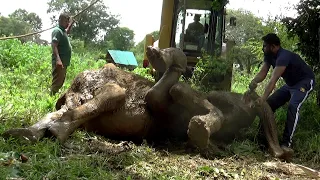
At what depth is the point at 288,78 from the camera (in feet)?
18.5

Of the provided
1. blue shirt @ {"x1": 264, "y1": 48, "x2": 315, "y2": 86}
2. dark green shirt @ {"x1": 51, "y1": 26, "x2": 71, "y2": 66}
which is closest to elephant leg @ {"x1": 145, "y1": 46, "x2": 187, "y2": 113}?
blue shirt @ {"x1": 264, "y1": 48, "x2": 315, "y2": 86}

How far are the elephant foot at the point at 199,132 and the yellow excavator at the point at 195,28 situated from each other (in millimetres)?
5370

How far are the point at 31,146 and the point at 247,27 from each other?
33.9 m

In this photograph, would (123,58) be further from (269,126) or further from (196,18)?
(269,126)

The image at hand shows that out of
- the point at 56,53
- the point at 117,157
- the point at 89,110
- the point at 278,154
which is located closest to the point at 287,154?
the point at 278,154

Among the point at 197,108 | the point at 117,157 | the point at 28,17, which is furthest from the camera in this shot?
the point at 28,17

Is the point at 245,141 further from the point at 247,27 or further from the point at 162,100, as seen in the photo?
the point at 247,27

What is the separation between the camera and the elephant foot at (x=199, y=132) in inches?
173

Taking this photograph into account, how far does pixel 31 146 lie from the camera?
3.95 m

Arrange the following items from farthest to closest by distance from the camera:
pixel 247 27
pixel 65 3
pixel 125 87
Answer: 1. pixel 65 3
2. pixel 247 27
3. pixel 125 87

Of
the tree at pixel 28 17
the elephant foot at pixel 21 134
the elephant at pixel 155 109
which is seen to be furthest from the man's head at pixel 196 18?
the tree at pixel 28 17

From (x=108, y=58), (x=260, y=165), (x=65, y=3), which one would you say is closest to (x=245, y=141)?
(x=260, y=165)

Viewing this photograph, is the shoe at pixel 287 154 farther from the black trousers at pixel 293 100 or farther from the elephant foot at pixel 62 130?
the elephant foot at pixel 62 130

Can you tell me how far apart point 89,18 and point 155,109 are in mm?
36782
